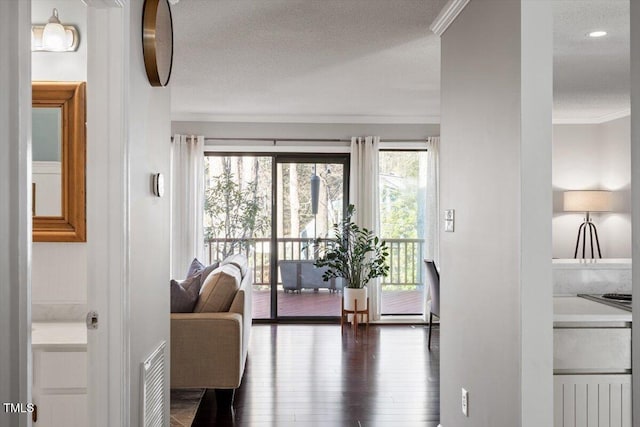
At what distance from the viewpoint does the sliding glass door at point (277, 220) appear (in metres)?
6.94

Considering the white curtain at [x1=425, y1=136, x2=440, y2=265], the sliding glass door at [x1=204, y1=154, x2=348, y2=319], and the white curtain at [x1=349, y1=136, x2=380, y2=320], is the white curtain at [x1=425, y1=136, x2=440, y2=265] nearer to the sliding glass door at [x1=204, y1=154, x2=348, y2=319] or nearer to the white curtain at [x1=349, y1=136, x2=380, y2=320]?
the white curtain at [x1=349, y1=136, x2=380, y2=320]

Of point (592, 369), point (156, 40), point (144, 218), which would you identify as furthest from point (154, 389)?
point (592, 369)

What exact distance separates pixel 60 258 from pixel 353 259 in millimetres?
4147

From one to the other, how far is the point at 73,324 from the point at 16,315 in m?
1.66

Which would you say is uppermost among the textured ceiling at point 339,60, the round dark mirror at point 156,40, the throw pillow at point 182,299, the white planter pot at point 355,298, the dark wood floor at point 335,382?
the textured ceiling at point 339,60

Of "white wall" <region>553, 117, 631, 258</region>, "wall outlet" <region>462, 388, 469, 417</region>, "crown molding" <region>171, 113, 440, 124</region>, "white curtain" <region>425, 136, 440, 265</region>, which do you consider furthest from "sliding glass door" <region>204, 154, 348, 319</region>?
"wall outlet" <region>462, 388, 469, 417</region>

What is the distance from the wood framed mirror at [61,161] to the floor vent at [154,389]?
75 centimetres

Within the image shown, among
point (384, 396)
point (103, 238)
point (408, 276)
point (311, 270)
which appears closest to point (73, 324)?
point (103, 238)

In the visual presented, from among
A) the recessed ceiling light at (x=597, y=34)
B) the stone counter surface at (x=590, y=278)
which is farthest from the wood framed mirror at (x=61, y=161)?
the recessed ceiling light at (x=597, y=34)

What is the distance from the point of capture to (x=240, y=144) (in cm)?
693

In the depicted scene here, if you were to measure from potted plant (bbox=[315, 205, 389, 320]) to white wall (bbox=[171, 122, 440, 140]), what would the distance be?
1048mm

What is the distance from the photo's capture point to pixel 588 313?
2457 mm

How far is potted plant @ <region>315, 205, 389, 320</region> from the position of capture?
649cm

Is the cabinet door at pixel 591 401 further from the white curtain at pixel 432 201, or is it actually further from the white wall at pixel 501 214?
the white curtain at pixel 432 201
